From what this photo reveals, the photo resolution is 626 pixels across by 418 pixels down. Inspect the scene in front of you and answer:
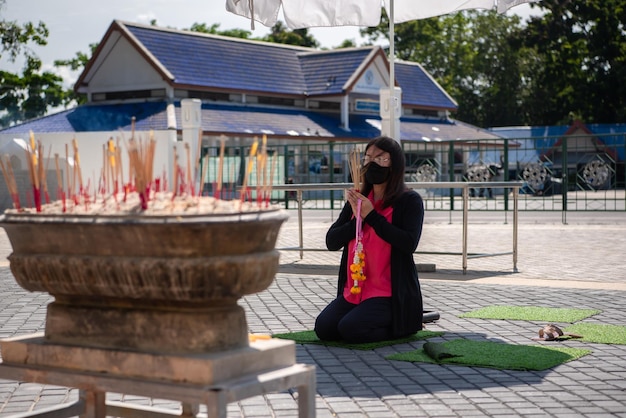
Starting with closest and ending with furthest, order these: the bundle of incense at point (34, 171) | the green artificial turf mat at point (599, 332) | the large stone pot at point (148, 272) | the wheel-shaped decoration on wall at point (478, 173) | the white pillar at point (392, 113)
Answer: the large stone pot at point (148, 272)
the bundle of incense at point (34, 171)
the green artificial turf mat at point (599, 332)
the white pillar at point (392, 113)
the wheel-shaped decoration on wall at point (478, 173)

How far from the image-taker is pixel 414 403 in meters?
5.67

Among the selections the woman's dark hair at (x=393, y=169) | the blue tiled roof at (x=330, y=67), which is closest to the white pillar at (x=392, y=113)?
the woman's dark hair at (x=393, y=169)

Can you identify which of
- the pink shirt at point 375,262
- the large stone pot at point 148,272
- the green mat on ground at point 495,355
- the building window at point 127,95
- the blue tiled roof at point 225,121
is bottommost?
the green mat on ground at point 495,355

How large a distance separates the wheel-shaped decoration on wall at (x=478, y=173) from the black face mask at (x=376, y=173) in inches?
843

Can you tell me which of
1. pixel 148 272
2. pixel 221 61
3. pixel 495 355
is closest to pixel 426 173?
pixel 221 61

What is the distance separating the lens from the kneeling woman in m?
7.25

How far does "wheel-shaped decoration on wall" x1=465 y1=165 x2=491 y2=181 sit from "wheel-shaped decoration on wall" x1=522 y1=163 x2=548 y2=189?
3.53ft

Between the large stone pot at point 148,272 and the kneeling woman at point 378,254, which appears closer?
the large stone pot at point 148,272

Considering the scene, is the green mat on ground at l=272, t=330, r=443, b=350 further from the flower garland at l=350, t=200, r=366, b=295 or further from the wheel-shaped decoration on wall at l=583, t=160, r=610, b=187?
the wheel-shaped decoration on wall at l=583, t=160, r=610, b=187

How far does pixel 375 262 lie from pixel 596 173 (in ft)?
63.2

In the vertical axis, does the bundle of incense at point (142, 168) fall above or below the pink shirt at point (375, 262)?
above

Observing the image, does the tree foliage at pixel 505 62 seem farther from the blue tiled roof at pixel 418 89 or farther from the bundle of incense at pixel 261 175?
the bundle of incense at pixel 261 175

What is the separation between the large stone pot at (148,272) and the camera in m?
3.59

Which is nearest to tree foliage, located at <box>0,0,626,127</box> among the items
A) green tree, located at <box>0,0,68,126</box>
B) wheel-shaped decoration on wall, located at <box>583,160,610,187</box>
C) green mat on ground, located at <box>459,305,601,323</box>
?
green tree, located at <box>0,0,68,126</box>
